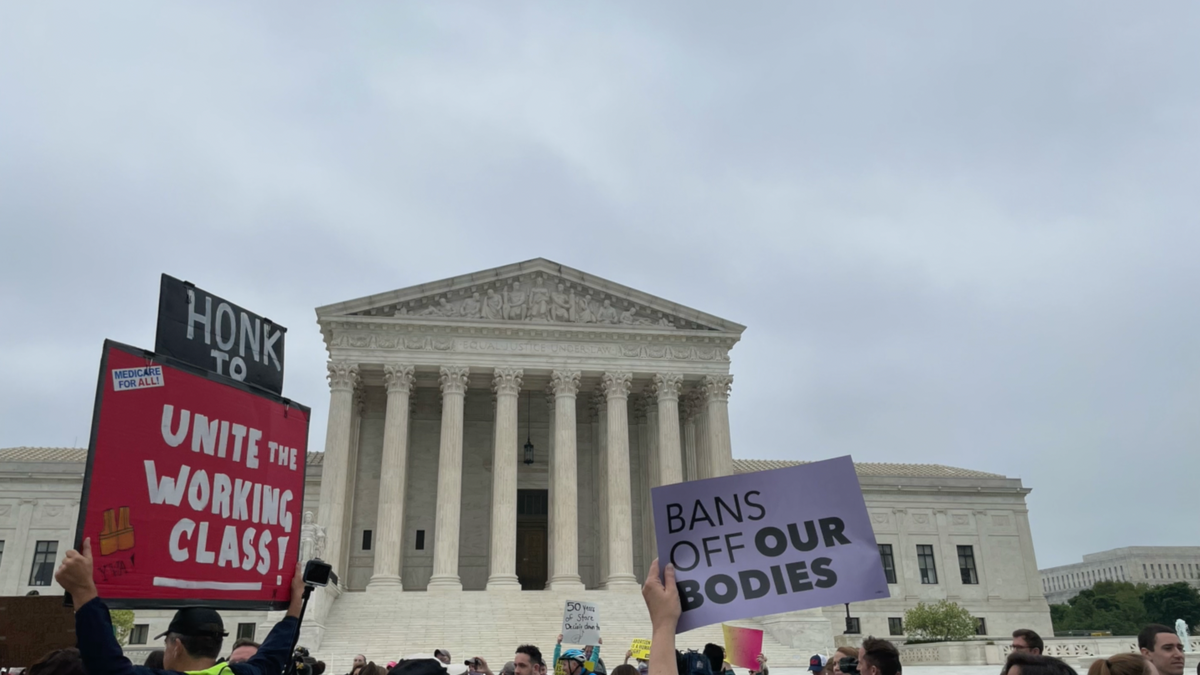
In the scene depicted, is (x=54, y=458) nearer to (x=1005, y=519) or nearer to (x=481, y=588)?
(x=481, y=588)

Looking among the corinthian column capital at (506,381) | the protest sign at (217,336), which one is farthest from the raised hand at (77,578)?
the corinthian column capital at (506,381)

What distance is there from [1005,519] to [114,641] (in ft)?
210

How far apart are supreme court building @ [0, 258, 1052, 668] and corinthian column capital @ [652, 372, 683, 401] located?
0.07m

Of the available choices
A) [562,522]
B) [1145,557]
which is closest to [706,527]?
[562,522]

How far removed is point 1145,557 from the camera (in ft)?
444

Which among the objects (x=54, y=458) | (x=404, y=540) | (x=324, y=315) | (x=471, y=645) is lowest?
(x=471, y=645)

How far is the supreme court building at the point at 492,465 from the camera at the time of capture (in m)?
36.4

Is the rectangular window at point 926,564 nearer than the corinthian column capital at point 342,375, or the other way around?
the corinthian column capital at point 342,375

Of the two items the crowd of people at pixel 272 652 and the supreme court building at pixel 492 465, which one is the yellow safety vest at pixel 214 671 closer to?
the crowd of people at pixel 272 652

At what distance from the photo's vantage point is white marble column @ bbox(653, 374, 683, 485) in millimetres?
41656

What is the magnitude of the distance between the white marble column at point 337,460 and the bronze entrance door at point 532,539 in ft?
29.4

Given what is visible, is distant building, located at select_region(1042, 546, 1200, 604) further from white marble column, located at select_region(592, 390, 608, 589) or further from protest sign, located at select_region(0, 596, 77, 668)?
protest sign, located at select_region(0, 596, 77, 668)

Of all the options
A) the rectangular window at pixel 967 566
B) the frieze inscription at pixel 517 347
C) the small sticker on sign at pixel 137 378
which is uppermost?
the frieze inscription at pixel 517 347

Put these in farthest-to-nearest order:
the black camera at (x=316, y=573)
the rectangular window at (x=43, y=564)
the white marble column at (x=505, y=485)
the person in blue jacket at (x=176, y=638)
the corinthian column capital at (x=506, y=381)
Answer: the rectangular window at (x=43, y=564) → the corinthian column capital at (x=506, y=381) → the white marble column at (x=505, y=485) → the black camera at (x=316, y=573) → the person in blue jacket at (x=176, y=638)
